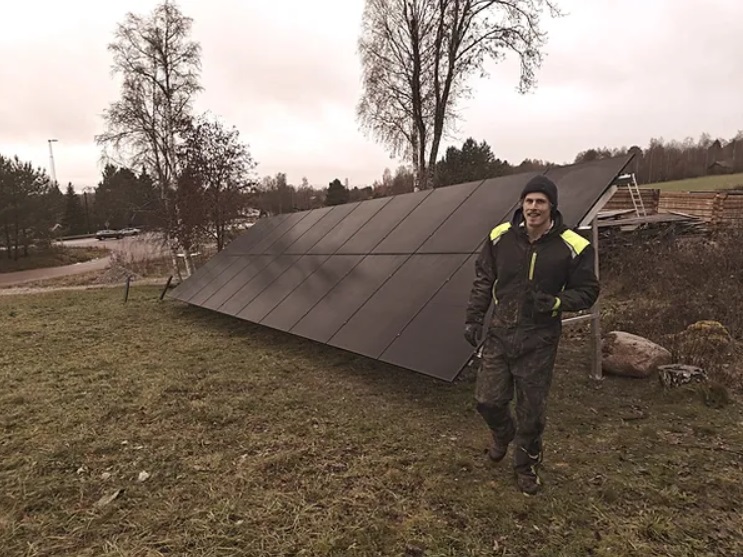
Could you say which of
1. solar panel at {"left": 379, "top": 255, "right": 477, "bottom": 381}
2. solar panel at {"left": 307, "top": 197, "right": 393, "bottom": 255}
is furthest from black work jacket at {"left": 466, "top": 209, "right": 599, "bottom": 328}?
solar panel at {"left": 307, "top": 197, "right": 393, "bottom": 255}

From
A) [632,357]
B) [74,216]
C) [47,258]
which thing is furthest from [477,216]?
[74,216]

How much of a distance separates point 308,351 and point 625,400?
159 inches

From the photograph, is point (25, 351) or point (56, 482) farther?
point (25, 351)

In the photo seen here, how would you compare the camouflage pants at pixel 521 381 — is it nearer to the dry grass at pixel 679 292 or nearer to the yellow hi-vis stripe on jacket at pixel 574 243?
the yellow hi-vis stripe on jacket at pixel 574 243

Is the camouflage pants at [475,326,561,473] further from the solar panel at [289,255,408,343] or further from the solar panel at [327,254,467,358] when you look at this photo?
the solar panel at [289,255,408,343]

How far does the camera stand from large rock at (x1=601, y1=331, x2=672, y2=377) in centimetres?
504

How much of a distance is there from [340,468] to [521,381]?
4.85 feet

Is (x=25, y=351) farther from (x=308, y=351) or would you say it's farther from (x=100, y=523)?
(x=100, y=523)

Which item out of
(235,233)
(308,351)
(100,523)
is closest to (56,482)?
(100,523)

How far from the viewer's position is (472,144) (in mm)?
34875

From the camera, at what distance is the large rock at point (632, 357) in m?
5.04

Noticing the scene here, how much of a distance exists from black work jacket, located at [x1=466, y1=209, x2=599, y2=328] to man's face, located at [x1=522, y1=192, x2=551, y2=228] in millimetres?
76

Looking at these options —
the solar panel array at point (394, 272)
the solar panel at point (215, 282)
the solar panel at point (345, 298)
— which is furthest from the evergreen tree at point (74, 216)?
the solar panel at point (345, 298)

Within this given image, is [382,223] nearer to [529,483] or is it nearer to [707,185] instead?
[529,483]
